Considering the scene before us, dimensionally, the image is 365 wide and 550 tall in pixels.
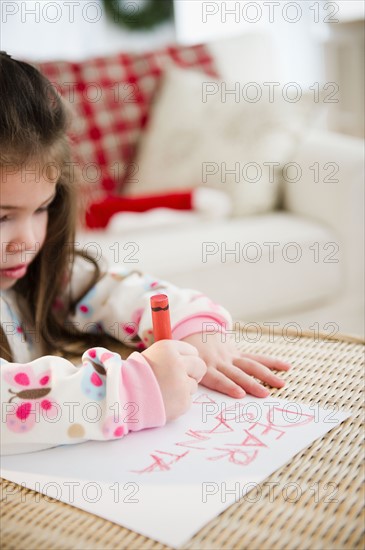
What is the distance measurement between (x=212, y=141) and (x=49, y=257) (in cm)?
103

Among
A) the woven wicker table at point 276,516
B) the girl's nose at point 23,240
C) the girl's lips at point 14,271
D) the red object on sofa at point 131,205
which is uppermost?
the girl's nose at point 23,240

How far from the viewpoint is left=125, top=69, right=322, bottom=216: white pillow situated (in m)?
1.88

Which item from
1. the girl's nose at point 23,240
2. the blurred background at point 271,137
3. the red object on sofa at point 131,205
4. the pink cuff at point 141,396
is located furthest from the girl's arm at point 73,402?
the red object on sofa at point 131,205

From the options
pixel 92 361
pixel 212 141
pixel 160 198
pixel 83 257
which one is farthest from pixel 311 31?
pixel 92 361

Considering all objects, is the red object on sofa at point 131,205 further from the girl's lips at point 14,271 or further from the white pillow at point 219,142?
the girl's lips at point 14,271

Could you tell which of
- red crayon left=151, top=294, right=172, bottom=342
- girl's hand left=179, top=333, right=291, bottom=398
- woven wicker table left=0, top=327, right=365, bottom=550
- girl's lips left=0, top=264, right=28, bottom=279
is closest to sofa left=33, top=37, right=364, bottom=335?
girl's lips left=0, top=264, right=28, bottom=279

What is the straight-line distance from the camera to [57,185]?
0.95 m

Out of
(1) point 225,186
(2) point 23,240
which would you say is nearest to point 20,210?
(2) point 23,240

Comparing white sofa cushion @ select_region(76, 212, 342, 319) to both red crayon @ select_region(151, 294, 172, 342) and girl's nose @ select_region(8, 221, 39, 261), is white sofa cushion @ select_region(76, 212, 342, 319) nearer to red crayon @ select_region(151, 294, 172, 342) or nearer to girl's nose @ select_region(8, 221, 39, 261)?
girl's nose @ select_region(8, 221, 39, 261)

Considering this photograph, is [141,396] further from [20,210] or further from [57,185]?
[57,185]

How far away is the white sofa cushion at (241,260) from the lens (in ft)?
5.26

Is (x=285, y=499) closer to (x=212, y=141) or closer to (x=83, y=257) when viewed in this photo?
(x=83, y=257)

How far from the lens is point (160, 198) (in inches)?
70.4

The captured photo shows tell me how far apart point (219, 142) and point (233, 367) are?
1267 millimetres
